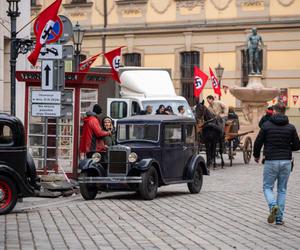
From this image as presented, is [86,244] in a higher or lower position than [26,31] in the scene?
lower

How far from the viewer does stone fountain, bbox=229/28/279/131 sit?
38125mm

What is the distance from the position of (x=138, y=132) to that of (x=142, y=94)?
48.2 ft

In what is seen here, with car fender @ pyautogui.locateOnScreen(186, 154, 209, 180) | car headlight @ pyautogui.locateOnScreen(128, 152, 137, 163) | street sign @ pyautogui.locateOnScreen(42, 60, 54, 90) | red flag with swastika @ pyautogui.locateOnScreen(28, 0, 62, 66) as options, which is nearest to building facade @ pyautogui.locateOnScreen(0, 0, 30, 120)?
red flag with swastika @ pyautogui.locateOnScreen(28, 0, 62, 66)

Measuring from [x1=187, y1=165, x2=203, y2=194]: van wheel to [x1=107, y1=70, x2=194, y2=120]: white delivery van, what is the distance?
39.9 feet

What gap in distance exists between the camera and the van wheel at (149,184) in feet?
53.5

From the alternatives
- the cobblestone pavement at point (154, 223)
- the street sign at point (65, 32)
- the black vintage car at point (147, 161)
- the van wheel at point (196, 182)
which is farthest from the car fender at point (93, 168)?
the street sign at point (65, 32)

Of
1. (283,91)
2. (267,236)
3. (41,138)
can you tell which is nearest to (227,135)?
(41,138)

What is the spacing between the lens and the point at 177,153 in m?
17.6

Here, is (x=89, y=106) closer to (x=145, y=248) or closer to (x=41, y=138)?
(x=41, y=138)

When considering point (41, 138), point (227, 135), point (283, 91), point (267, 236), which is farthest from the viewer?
point (283, 91)

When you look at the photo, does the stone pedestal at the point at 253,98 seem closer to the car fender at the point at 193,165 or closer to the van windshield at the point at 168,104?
the van windshield at the point at 168,104

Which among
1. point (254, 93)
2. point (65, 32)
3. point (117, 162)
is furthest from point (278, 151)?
point (254, 93)

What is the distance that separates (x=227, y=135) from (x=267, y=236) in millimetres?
15187

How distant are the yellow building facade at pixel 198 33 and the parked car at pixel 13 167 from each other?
1252 inches
